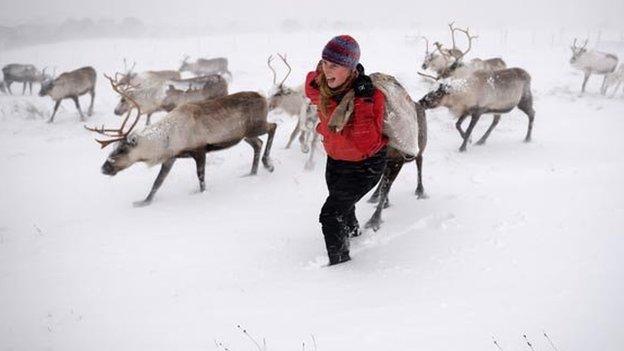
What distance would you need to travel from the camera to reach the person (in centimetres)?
288

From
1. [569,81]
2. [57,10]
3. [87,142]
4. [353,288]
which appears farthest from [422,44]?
[57,10]

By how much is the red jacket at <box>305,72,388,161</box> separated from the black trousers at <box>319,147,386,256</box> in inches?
3.7

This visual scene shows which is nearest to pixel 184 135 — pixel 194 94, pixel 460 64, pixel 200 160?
pixel 200 160

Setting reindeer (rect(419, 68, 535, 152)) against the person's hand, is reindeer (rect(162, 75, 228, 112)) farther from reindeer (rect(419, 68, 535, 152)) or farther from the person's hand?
the person's hand

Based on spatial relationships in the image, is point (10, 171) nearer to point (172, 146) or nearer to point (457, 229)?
point (172, 146)

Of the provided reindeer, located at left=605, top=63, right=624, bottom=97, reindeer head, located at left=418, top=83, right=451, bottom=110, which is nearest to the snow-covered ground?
reindeer head, located at left=418, top=83, right=451, bottom=110

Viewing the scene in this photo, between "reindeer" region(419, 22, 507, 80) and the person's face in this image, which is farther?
"reindeer" region(419, 22, 507, 80)

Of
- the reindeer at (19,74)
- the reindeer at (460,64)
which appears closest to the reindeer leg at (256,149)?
the reindeer at (460,64)

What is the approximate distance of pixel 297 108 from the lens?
8.92m

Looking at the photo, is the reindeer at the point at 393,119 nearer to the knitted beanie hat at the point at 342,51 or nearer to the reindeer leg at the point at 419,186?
the knitted beanie hat at the point at 342,51

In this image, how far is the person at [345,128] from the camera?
288 cm

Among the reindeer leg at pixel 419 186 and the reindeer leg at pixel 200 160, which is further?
the reindeer leg at pixel 200 160

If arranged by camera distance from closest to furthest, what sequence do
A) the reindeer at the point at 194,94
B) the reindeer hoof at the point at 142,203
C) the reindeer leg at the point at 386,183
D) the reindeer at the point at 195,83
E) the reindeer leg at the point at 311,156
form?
the reindeer leg at the point at 386,183 < the reindeer hoof at the point at 142,203 < the reindeer leg at the point at 311,156 < the reindeer at the point at 194,94 < the reindeer at the point at 195,83

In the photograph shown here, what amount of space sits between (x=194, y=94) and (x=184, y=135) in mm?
4630
